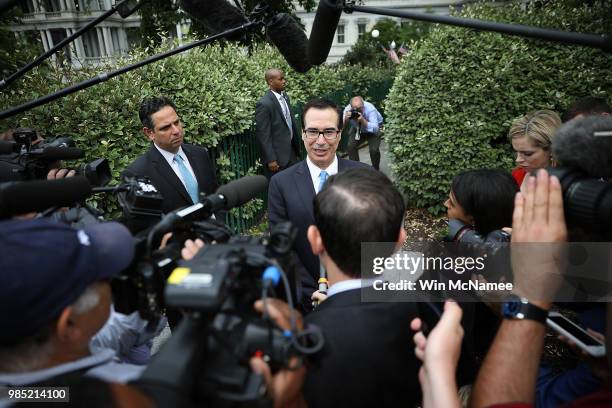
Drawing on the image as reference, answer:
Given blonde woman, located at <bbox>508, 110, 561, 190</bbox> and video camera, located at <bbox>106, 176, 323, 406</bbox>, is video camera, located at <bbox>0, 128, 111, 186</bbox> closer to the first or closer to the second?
video camera, located at <bbox>106, 176, 323, 406</bbox>

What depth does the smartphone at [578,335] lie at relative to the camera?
1.50m

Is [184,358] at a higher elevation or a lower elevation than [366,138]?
lower

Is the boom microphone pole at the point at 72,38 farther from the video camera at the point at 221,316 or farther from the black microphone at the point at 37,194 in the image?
the video camera at the point at 221,316

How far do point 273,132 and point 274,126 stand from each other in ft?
0.35

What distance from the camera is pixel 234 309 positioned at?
0.94m

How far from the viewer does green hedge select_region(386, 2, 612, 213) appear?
5.14 m

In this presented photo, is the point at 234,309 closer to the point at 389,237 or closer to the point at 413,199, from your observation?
the point at 389,237

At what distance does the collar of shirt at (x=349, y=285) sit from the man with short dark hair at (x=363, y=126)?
24.9 feet

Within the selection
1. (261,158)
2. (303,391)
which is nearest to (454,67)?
(261,158)

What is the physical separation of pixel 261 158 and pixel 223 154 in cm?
109

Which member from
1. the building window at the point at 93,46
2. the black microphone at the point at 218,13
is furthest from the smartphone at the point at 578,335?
the building window at the point at 93,46

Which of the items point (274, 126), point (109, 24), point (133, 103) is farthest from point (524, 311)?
point (109, 24)

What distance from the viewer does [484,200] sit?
2146 millimetres

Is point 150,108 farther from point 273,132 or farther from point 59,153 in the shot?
point 273,132
